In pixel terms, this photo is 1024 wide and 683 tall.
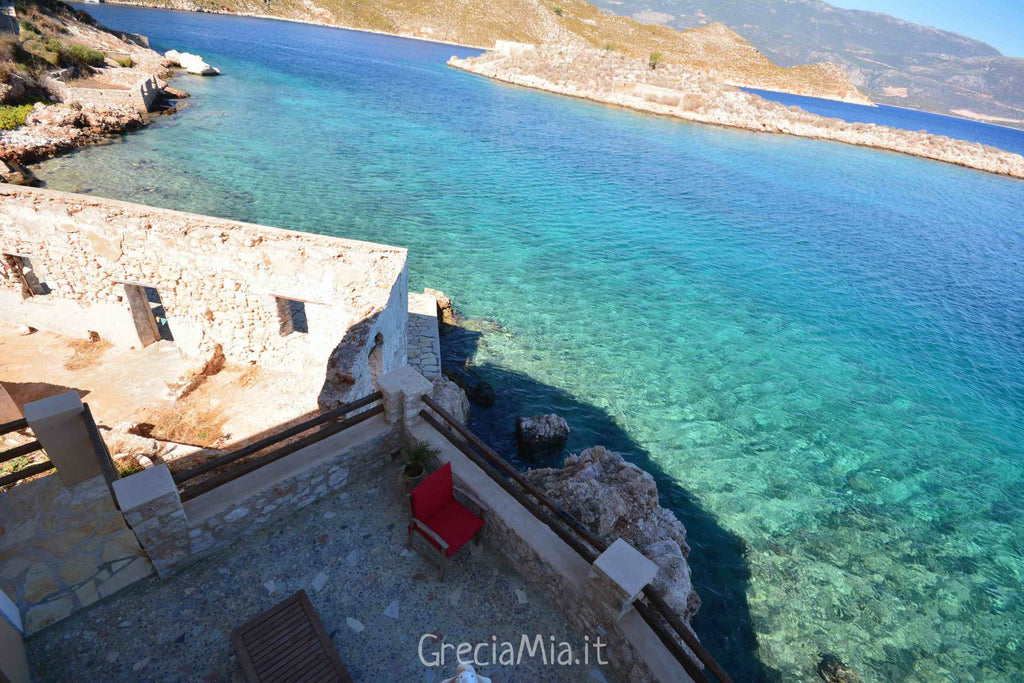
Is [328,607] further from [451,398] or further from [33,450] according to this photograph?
[451,398]

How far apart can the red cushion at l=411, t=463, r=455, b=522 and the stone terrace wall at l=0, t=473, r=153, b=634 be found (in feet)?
13.1

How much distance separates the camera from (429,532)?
7.07 m

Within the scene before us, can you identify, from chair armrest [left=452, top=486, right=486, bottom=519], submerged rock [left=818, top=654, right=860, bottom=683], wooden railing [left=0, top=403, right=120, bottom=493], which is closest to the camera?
wooden railing [left=0, top=403, right=120, bottom=493]

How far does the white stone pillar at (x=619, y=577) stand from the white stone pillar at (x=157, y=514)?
5854 mm

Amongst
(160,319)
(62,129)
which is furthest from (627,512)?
(62,129)

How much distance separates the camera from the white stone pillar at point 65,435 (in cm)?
722

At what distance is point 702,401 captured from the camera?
19.2 meters

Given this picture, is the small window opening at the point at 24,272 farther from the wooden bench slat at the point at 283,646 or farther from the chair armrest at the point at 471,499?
the chair armrest at the point at 471,499

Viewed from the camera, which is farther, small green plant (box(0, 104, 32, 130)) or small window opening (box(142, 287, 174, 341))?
small green plant (box(0, 104, 32, 130))

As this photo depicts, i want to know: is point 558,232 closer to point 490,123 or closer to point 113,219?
point 113,219

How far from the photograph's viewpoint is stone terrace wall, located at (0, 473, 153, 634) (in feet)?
20.8

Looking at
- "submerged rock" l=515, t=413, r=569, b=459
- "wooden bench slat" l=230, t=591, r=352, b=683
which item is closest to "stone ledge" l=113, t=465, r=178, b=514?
"wooden bench slat" l=230, t=591, r=352, b=683

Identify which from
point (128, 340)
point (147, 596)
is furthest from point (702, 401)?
point (128, 340)

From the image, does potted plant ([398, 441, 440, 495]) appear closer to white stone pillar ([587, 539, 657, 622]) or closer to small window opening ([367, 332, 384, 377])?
white stone pillar ([587, 539, 657, 622])
